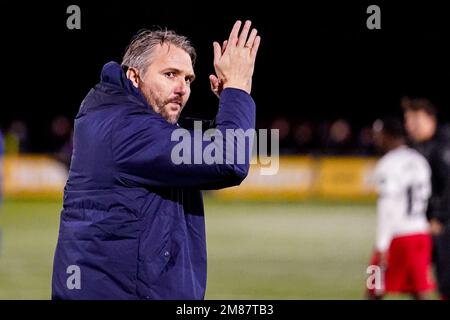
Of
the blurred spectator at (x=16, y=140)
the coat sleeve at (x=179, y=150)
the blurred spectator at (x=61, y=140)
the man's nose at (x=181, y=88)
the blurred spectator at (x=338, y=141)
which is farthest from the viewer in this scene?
the blurred spectator at (x=338, y=141)

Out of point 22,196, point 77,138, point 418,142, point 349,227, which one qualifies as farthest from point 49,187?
point 77,138

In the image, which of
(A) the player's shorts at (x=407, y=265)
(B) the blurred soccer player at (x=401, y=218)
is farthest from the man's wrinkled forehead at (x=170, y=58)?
(A) the player's shorts at (x=407, y=265)

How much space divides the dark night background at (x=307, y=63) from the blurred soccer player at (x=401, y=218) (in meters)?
→ 18.5

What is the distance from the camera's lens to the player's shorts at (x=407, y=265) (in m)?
9.29

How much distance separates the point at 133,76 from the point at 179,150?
1.80ft

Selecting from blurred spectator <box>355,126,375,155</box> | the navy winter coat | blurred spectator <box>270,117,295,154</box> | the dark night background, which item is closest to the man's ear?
the navy winter coat

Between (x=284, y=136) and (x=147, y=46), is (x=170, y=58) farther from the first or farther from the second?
(x=284, y=136)

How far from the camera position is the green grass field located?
35.9 ft

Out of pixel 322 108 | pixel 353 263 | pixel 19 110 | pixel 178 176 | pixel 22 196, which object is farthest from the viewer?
pixel 322 108

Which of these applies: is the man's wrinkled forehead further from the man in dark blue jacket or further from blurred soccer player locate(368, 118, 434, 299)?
blurred soccer player locate(368, 118, 434, 299)

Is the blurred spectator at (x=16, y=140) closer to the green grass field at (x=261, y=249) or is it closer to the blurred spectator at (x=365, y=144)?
the green grass field at (x=261, y=249)

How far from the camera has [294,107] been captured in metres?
36.0

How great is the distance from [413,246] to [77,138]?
6.30 meters

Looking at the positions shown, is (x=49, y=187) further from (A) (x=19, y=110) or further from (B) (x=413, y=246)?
(B) (x=413, y=246)
